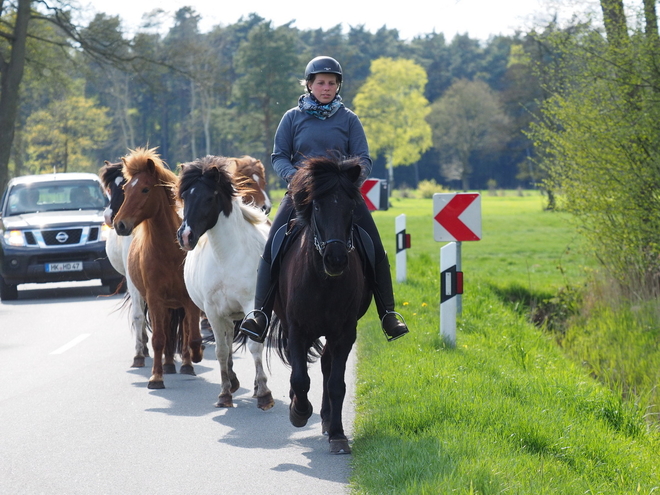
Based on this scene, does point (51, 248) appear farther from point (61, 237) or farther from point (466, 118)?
point (466, 118)

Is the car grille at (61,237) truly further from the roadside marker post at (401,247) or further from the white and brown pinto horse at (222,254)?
the white and brown pinto horse at (222,254)

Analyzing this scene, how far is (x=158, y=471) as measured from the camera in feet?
18.9

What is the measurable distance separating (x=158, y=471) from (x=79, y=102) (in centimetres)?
6083

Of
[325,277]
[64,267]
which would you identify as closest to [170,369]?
[325,277]

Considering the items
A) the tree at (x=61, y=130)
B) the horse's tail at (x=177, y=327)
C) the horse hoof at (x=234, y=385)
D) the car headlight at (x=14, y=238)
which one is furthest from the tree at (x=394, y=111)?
the horse hoof at (x=234, y=385)

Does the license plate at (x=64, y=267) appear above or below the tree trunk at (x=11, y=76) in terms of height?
below

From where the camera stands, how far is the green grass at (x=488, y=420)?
5.09 meters

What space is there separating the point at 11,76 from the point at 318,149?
25060 millimetres

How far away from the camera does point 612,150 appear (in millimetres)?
12164

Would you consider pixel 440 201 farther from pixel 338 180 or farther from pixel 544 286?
pixel 544 286

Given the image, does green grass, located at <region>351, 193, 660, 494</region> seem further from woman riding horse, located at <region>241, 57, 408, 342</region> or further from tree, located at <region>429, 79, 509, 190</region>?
tree, located at <region>429, 79, 509, 190</region>

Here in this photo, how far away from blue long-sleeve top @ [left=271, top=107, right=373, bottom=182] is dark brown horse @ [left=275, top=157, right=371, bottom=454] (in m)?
0.69

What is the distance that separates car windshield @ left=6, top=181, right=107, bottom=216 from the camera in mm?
18422

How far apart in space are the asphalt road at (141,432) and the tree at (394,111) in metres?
81.9
